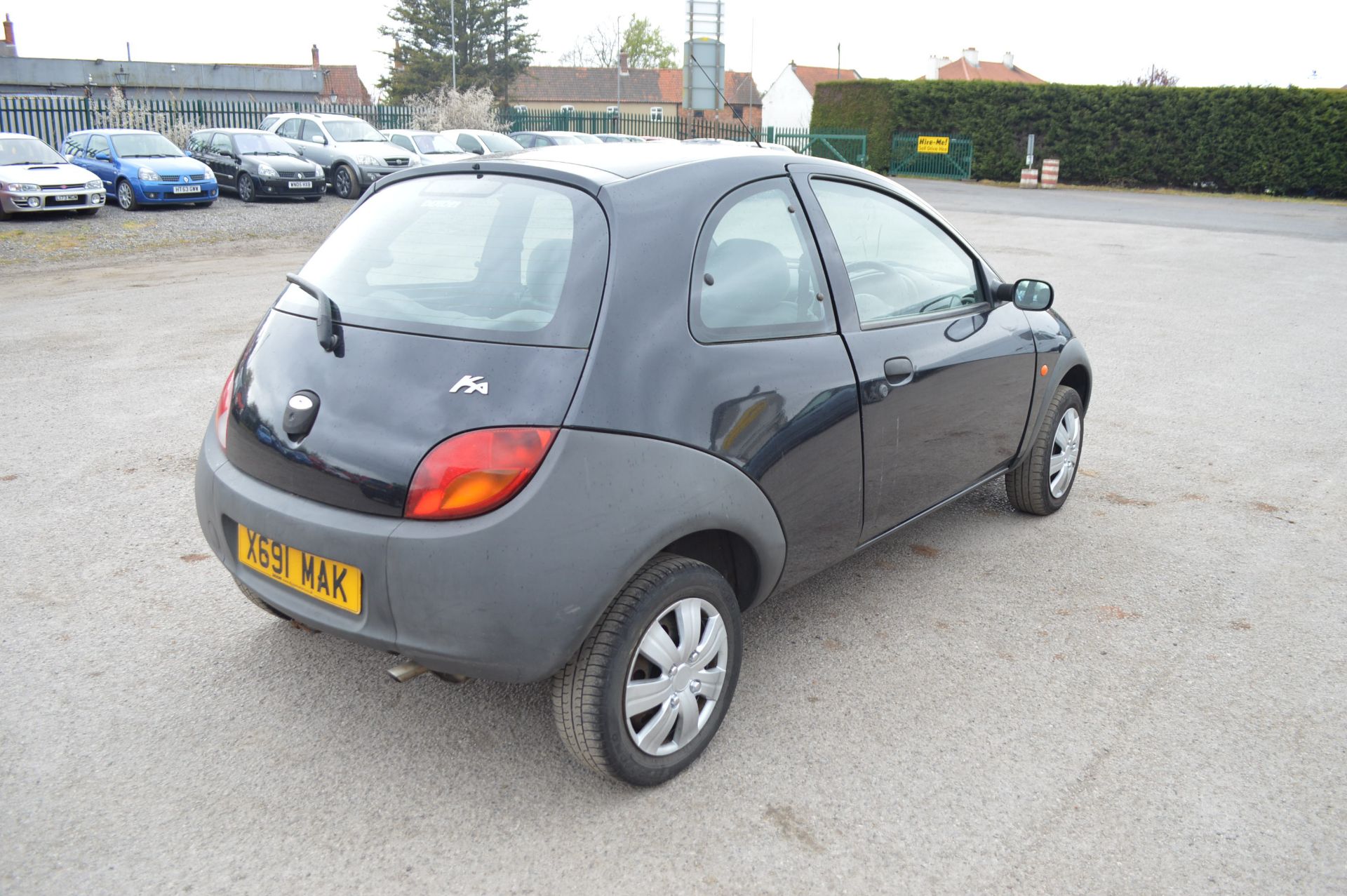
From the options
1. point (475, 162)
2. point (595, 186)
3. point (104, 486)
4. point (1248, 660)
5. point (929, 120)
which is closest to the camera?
point (595, 186)

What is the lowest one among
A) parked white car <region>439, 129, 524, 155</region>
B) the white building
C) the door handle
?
the door handle

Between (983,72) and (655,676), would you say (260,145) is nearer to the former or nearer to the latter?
(655,676)

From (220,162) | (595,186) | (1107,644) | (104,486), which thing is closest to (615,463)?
(595,186)

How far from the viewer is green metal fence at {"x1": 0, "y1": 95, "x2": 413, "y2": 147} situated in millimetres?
25000

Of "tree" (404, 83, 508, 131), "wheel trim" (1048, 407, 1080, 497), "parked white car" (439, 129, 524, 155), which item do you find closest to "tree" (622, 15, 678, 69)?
"tree" (404, 83, 508, 131)

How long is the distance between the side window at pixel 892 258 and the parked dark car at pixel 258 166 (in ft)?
58.9

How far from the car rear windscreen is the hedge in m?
33.1

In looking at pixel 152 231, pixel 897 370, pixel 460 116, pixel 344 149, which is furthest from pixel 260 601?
pixel 460 116

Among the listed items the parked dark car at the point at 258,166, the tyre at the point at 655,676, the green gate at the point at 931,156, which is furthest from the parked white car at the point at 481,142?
the tyre at the point at 655,676

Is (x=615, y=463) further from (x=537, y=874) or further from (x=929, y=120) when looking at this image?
(x=929, y=120)

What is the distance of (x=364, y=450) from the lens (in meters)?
2.59

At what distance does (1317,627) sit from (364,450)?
3453 millimetres

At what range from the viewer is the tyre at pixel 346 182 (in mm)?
20844

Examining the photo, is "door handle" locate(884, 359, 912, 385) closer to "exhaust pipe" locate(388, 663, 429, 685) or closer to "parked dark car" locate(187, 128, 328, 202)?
"exhaust pipe" locate(388, 663, 429, 685)
